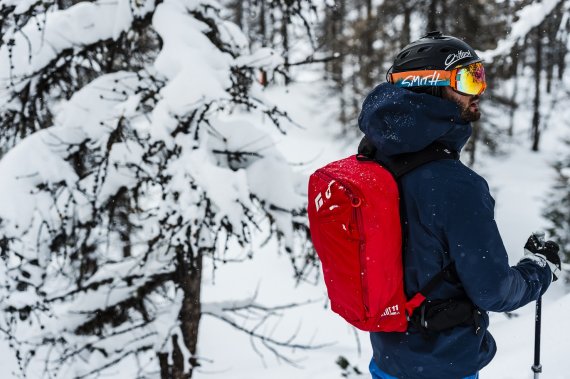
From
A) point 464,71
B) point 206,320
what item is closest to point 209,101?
point 464,71

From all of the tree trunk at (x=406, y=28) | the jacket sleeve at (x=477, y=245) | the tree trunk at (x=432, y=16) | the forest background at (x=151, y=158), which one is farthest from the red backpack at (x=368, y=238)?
the tree trunk at (x=406, y=28)

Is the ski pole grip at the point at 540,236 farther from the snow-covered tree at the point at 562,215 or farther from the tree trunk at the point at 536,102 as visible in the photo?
the tree trunk at the point at 536,102

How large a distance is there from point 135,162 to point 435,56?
2.76 m

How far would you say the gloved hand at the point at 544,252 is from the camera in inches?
93.4

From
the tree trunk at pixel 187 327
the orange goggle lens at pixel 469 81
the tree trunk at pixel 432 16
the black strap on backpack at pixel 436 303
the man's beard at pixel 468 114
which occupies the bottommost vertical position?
the tree trunk at pixel 187 327

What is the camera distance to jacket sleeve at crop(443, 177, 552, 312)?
1.86 m

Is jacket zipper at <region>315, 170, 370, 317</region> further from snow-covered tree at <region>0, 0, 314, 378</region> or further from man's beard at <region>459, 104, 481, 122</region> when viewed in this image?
snow-covered tree at <region>0, 0, 314, 378</region>

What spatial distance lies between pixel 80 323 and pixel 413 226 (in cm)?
404

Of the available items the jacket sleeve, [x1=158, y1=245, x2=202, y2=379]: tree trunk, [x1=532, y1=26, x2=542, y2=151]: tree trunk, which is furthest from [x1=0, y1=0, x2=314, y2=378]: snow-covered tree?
[x1=532, y1=26, x2=542, y2=151]: tree trunk

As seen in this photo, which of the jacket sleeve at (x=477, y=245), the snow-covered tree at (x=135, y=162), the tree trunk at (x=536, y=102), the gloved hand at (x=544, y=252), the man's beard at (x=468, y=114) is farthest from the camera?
the tree trunk at (x=536, y=102)

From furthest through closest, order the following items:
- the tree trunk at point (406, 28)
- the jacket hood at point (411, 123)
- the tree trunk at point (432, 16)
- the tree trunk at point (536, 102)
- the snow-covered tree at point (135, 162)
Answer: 1. the tree trunk at point (536, 102)
2. the tree trunk at point (406, 28)
3. the tree trunk at point (432, 16)
4. the snow-covered tree at point (135, 162)
5. the jacket hood at point (411, 123)

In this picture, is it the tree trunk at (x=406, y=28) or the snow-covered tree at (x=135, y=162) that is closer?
the snow-covered tree at (x=135, y=162)

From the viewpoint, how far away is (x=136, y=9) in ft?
14.0

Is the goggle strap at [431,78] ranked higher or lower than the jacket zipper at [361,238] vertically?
higher
